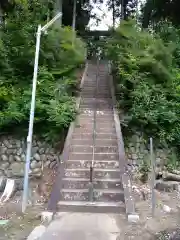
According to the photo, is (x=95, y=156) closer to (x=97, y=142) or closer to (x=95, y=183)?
(x=97, y=142)

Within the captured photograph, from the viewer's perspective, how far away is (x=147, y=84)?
13445 millimetres

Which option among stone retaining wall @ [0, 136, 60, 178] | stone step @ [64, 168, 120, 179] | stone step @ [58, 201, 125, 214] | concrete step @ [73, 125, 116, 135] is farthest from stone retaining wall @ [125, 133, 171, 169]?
stone step @ [58, 201, 125, 214]

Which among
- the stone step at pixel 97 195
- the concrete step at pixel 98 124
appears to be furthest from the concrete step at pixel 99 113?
the stone step at pixel 97 195

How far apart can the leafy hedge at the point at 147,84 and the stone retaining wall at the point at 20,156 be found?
2.83 m

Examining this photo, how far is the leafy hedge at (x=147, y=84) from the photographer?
12.2 meters

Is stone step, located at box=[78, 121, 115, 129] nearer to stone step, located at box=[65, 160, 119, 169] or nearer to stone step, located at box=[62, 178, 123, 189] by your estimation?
stone step, located at box=[65, 160, 119, 169]

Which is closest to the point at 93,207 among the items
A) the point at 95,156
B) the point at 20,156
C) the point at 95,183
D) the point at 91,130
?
the point at 95,183

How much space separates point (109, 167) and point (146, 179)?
1.81 meters

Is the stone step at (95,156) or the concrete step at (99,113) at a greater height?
the concrete step at (99,113)

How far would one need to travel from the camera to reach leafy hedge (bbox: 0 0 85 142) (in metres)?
11.7

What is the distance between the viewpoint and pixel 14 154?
11844 millimetres

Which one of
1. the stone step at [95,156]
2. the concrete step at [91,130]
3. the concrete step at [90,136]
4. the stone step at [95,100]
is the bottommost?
the stone step at [95,156]

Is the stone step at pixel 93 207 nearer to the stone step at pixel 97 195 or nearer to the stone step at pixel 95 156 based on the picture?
the stone step at pixel 97 195

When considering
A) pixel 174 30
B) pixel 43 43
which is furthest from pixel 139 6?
pixel 43 43
